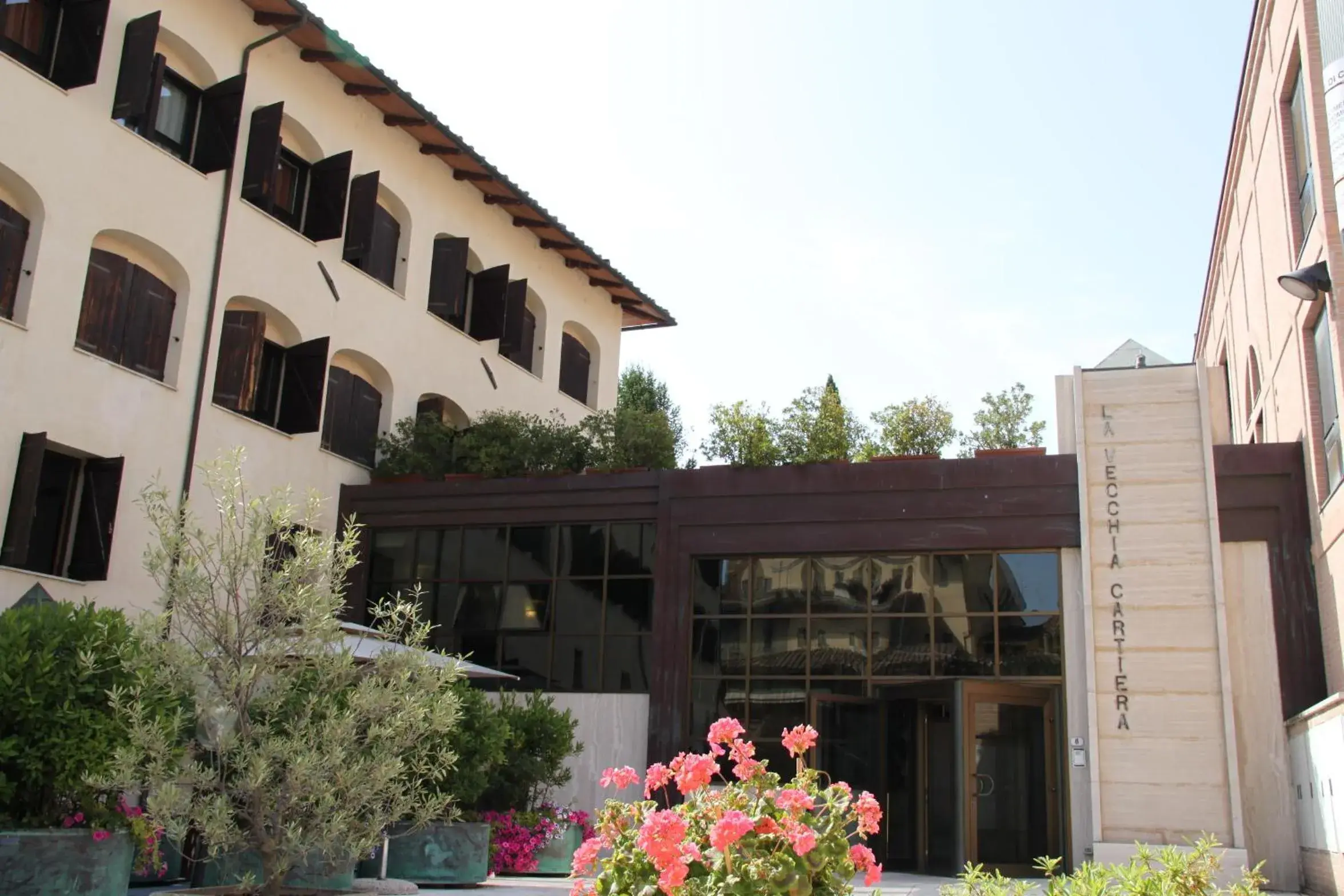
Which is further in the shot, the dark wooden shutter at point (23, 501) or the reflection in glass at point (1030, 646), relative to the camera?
the reflection in glass at point (1030, 646)

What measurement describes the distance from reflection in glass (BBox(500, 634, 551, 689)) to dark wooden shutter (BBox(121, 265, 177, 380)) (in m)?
5.60

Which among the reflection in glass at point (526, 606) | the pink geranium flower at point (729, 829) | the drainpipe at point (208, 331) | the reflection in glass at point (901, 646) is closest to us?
the pink geranium flower at point (729, 829)

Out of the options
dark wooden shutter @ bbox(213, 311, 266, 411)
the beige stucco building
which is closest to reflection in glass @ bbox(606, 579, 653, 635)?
the beige stucco building

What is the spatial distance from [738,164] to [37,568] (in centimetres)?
919

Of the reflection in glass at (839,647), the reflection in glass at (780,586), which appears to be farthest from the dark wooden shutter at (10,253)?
the reflection in glass at (839,647)

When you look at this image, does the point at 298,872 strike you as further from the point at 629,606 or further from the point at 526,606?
the point at 526,606

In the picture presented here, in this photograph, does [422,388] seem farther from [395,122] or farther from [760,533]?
[760,533]

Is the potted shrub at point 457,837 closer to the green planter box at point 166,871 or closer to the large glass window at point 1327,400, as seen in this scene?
the green planter box at point 166,871

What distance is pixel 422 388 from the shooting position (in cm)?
2030

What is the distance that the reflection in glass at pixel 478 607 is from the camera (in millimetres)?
16766

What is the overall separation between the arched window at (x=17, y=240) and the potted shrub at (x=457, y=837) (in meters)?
6.71

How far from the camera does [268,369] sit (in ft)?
59.1

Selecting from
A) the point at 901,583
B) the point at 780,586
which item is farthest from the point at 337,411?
the point at 901,583

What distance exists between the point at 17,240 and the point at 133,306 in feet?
5.60
